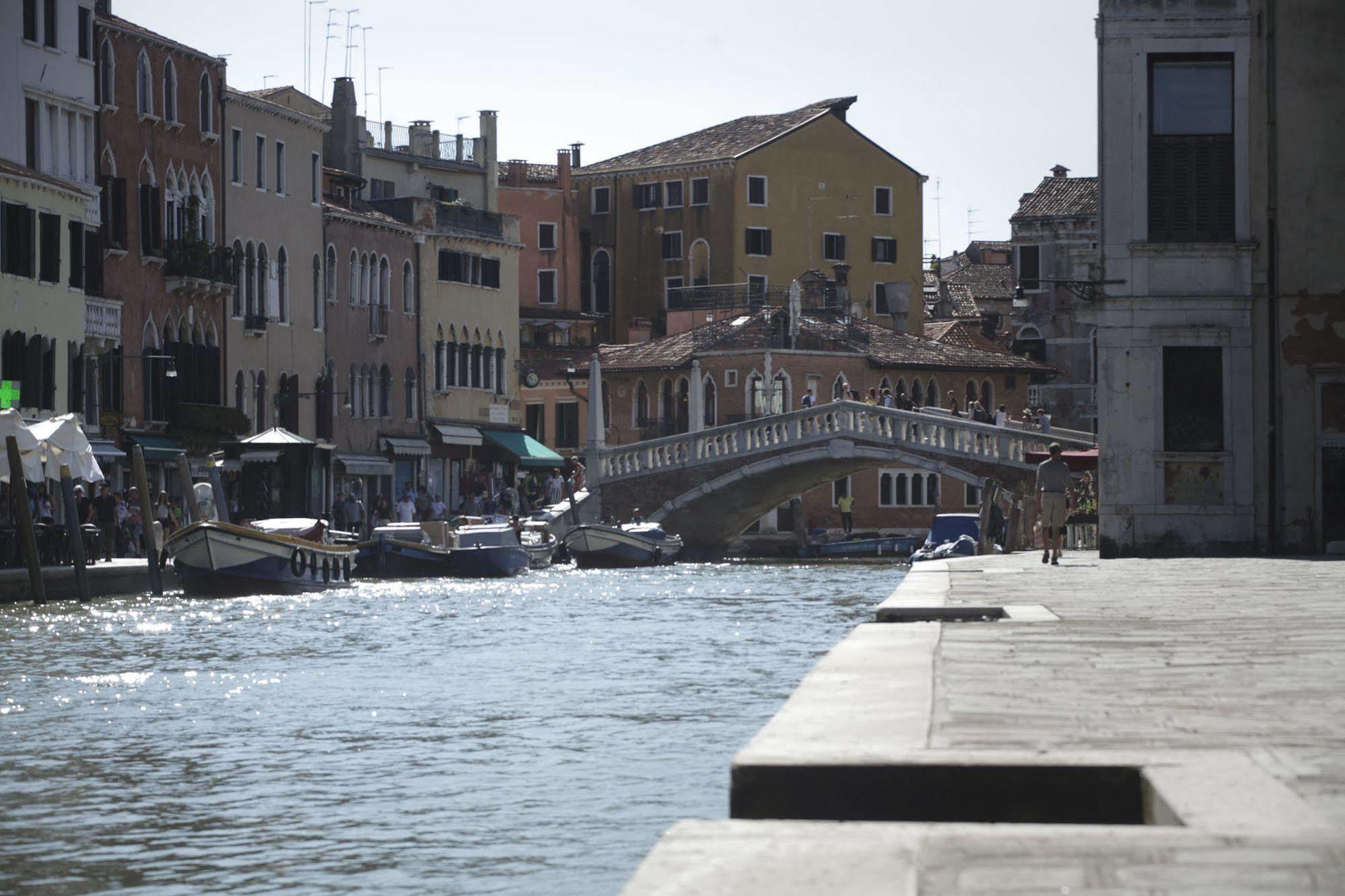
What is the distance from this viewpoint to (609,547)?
44375 mm

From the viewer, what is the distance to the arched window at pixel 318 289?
47.6 metres

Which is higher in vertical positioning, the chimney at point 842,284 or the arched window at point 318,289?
the chimney at point 842,284

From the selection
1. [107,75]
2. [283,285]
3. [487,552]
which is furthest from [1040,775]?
[283,285]

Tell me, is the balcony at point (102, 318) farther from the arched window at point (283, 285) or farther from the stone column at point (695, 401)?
the stone column at point (695, 401)

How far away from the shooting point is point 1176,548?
77.4 ft

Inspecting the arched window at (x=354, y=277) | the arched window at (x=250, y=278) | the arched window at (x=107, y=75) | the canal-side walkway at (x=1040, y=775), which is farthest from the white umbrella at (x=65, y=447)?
the arched window at (x=354, y=277)

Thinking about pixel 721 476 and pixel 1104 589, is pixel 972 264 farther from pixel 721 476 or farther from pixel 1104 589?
pixel 1104 589

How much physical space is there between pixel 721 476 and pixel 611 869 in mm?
39286

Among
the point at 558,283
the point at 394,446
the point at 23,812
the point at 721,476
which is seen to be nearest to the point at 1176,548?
the point at 23,812

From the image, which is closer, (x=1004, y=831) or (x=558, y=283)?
(x=1004, y=831)

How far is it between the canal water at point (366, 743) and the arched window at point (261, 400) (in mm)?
19181

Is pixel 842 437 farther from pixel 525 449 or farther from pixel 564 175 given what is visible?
pixel 564 175

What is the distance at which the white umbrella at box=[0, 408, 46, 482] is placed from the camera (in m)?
26.9

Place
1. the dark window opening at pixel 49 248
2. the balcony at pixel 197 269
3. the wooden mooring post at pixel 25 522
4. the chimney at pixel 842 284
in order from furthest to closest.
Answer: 1. the chimney at pixel 842 284
2. the balcony at pixel 197 269
3. the dark window opening at pixel 49 248
4. the wooden mooring post at pixel 25 522
